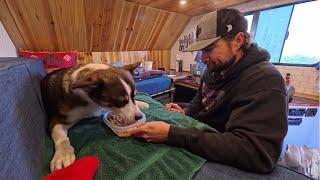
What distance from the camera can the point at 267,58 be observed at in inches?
38.7

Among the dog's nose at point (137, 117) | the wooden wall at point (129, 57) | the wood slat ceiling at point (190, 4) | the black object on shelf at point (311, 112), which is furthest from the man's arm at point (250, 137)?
the wooden wall at point (129, 57)

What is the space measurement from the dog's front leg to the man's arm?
16.1 inches

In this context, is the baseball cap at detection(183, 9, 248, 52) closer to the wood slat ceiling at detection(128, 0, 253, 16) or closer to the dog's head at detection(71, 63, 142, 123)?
the dog's head at detection(71, 63, 142, 123)

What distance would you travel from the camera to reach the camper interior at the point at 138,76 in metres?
0.64

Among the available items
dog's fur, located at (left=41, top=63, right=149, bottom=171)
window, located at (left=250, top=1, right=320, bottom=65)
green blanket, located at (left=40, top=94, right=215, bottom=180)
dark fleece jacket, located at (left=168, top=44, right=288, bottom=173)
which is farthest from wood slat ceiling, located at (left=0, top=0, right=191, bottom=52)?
dark fleece jacket, located at (left=168, top=44, right=288, bottom=173)

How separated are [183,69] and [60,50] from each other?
2.37m

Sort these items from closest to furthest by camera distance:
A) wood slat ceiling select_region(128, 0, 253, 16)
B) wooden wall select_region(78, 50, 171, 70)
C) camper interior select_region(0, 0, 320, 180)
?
camper interior select_region(0, 0, 320, 180) → wood slat ceiling select_region(128, 0, 253, 16) → wooden wall select_region(78, 50, 171, 70)

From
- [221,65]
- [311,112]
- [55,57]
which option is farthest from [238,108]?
[55,57]

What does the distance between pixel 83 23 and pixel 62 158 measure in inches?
90.7

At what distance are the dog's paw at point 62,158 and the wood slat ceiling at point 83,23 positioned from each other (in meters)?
2.03

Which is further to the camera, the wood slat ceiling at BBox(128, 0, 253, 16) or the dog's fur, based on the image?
the wood slat ceiling at BBox(128, 0, 253, 16)

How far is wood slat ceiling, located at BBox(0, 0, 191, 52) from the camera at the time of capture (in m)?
2.16

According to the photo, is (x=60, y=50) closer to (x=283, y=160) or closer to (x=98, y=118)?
(x=98, y=118)

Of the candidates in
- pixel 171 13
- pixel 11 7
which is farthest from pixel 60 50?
pixel 171 13
